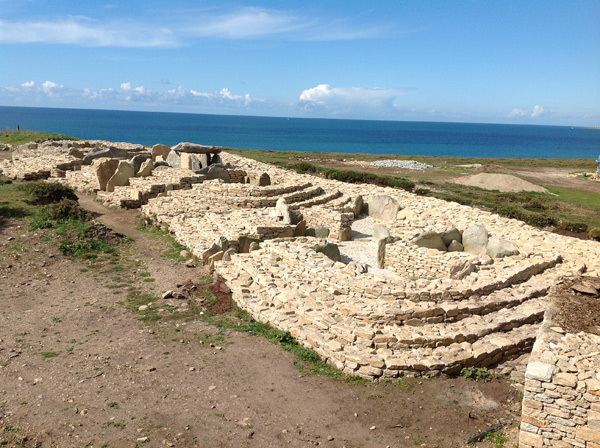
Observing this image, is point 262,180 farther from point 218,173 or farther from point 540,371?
point 540,371

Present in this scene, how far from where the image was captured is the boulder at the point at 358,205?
847 inches

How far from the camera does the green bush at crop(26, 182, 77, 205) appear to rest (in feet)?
69.2

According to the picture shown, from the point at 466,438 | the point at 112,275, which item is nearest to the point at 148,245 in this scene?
the point at 112,275

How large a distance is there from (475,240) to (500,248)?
120cm

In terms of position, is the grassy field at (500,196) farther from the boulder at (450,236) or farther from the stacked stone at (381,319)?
the stacked stone at (381,319)

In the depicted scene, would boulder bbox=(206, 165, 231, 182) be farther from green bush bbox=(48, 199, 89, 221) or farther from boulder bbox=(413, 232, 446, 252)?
boulder bbox=(413, 232, 446, 252)

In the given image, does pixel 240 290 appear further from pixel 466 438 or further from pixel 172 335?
pixel 466 438

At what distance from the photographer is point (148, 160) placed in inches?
1058

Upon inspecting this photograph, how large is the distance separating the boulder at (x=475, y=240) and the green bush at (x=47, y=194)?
16.9 metres

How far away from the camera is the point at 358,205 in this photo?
71.6 ft

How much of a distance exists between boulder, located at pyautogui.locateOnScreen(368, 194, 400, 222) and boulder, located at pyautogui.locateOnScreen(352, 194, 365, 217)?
1.18 feet

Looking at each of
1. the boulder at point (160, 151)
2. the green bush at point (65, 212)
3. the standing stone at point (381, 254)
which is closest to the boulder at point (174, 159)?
the boulder at point (160, 151)

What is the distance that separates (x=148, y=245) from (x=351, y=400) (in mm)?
10963

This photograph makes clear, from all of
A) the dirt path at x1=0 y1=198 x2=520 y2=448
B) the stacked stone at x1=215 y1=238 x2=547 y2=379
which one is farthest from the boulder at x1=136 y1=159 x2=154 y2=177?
the stacked stone at x1=215 y1=238 x2=547 y2=379
